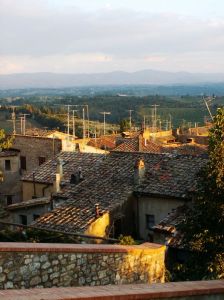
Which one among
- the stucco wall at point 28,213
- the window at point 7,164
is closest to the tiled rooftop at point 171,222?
the stucco wall at point 28,213

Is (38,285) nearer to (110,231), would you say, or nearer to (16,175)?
(110,231)

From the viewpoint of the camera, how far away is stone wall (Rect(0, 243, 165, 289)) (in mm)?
9133

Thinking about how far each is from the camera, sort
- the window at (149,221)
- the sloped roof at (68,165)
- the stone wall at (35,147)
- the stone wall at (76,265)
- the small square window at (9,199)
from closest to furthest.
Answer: the stone wall at (76,265) → the window at (149,221) → the sloped roof at (68,165) → the stone wall at (35,147) → the small square window at (9,199)

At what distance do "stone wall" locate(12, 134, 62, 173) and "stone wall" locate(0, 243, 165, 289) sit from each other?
26.2m

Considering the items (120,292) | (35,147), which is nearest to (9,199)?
(35,147)

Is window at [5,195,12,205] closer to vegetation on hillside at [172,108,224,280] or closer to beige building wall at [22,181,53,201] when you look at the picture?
beige building wall at [22,181,53,201]

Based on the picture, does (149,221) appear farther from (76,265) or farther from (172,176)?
(76,265)

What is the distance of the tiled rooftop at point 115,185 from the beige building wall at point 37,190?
3.77 m

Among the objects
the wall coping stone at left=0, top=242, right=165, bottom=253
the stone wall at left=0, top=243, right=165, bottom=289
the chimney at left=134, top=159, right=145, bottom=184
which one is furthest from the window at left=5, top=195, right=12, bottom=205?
the wall coping stone at left=0, top=242, right=165, bottom=253

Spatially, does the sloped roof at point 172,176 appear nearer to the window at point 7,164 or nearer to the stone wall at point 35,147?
the stone wall at point 35,147

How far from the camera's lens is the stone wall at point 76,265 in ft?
30.0

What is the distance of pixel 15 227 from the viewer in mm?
13227

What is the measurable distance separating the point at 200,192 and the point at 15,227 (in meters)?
4.63

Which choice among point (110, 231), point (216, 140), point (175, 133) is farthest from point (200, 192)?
point (175, 133)
